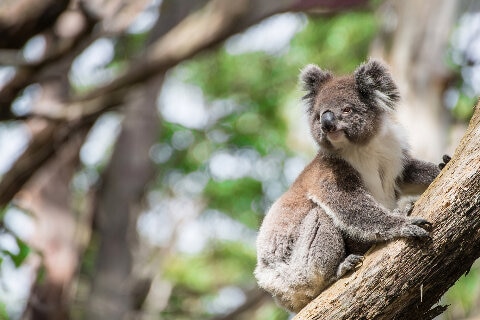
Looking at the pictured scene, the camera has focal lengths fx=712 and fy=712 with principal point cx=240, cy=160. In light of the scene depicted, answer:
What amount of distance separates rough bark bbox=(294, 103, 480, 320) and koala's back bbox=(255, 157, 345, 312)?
53cm

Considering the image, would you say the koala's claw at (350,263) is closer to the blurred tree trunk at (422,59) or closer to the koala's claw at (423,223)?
the koala's claw at (423,223)

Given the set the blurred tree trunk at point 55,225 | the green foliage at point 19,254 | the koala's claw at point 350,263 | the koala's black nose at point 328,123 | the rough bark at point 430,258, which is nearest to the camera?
the rough bark at point 430,258

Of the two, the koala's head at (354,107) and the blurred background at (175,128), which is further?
the blurred background at (175,128)

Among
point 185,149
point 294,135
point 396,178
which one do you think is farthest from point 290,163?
point 396,178

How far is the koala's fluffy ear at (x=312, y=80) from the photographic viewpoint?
→ 5.41m

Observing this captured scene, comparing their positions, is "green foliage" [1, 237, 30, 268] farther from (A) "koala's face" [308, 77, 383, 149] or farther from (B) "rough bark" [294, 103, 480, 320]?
(B) "rough bark" [294, 103, 480, 320]

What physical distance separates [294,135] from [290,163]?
985mm

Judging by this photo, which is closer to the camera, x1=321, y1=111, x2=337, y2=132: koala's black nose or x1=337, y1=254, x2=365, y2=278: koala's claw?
x1=337, y1=254, x2=365, y2=278: koala's claw

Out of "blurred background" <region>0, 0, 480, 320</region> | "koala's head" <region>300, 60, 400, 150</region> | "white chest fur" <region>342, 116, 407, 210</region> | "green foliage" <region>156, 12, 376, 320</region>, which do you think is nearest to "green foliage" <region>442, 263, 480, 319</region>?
"blurred background" <region>0, 0, 480, 320</region>

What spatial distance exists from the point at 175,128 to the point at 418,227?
12.6 metres

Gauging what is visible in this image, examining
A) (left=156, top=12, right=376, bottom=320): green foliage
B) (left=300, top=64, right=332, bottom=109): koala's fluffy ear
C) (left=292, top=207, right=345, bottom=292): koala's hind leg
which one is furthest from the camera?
(left=156, top=12, right=376, bottom=320): green foliage

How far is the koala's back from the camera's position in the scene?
4691 mm

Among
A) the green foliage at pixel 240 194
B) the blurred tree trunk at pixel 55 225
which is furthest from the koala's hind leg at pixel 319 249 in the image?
the green foliage at pixel 240 194

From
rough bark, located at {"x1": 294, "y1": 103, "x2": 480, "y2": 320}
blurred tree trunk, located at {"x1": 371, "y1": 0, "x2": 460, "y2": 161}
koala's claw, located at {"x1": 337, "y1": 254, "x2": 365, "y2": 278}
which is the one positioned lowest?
rough bark, located at {"x1": 294, "y1": 103, "x2": 480, "y2": 320}
